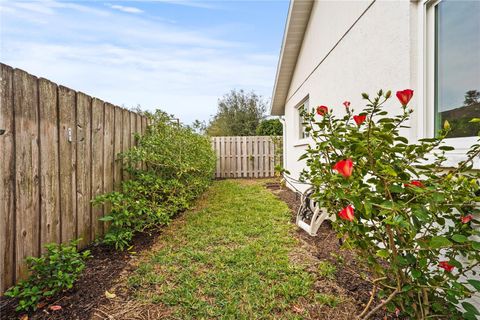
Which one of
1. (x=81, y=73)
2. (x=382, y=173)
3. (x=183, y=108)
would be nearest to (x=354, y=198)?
(x=382, y=173)

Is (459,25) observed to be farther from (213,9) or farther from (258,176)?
(258,176)

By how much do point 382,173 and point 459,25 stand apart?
146 cm

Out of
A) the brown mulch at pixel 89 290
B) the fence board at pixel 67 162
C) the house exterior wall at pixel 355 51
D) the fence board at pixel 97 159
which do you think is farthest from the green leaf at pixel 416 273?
the fence board at pixel 97 159

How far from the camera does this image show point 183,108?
641 inches

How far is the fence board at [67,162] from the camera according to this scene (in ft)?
7.48

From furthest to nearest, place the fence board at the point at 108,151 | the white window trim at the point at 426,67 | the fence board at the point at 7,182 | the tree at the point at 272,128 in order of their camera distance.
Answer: the tree at the point at 272,128 → the fence board at the point at 108,151 → the white window trim at the point at 426,67 → the fence board at the point at 7,182

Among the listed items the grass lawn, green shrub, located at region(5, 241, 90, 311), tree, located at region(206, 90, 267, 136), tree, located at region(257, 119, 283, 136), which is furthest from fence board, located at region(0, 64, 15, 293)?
tree, located at region(206, 90, 267, 136)

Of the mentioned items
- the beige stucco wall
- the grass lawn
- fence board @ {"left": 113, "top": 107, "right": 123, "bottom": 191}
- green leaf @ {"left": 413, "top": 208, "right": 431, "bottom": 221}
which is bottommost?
the grass lawn

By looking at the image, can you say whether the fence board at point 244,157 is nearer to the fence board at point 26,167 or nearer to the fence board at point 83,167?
the fence board at point 83,167

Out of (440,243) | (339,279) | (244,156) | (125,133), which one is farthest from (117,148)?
(244,156)

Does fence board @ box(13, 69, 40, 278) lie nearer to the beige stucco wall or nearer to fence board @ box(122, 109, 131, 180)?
fence board @ box(122, 109, 131, 180)

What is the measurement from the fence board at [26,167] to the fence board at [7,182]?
0.03 metres

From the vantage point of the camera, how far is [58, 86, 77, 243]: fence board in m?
2.28

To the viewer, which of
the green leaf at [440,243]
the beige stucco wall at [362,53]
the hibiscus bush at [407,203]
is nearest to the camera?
the green leaf at [440,243]
